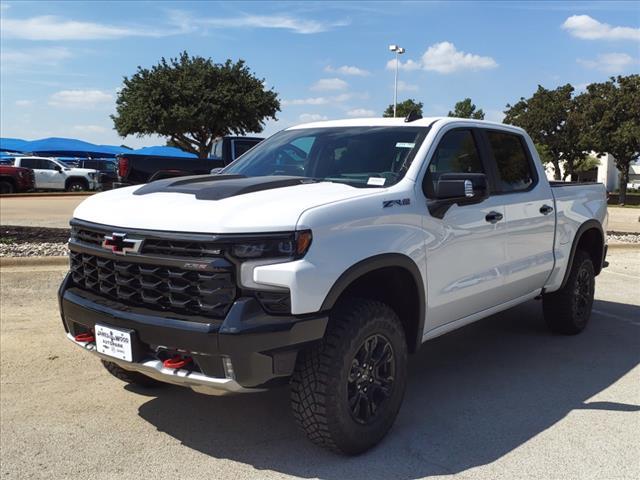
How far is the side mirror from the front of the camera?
11.9 feet

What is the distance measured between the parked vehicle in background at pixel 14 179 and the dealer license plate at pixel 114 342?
24.5 m

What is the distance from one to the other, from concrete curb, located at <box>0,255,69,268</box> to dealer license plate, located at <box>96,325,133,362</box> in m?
Result: 5.09

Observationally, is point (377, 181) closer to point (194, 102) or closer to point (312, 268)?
point (312, 268)

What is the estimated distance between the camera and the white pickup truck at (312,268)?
115 inches

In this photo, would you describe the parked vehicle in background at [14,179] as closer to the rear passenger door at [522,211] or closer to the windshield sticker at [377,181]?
the rear passenger door at [522,211]

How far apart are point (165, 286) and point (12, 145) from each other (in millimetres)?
53437

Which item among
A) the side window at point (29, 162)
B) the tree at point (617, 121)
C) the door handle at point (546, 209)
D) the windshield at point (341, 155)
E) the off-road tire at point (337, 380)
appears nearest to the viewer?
the off-road tire at point (337, 380)

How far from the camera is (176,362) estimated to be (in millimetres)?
3057

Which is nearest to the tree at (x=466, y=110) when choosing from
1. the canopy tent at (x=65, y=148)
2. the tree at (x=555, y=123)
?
the tree at (x=555, y=123)

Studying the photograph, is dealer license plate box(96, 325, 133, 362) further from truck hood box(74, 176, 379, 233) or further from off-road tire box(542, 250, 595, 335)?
off-road tire box(542, 250, 595, 335)

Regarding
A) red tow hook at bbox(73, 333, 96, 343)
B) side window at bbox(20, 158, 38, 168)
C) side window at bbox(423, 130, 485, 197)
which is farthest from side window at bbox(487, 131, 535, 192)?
side window at bbox(20, 158, 38, 168)

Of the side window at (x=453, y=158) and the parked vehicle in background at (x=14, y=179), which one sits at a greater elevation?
the side window at (x=453, y=158)

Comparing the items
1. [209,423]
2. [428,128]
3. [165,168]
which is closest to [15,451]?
[209,423]

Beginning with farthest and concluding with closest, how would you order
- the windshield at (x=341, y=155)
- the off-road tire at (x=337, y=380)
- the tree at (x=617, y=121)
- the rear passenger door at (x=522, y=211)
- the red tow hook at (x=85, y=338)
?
1. the tree at (x=617, y=121)
2. the rear passenger door at (x=522, y=211)
3. the windshield at (x=341, y=155)
4. the red tow hook at (x=85, y=338)
5. the off-road tire at (x=337, y=380)
